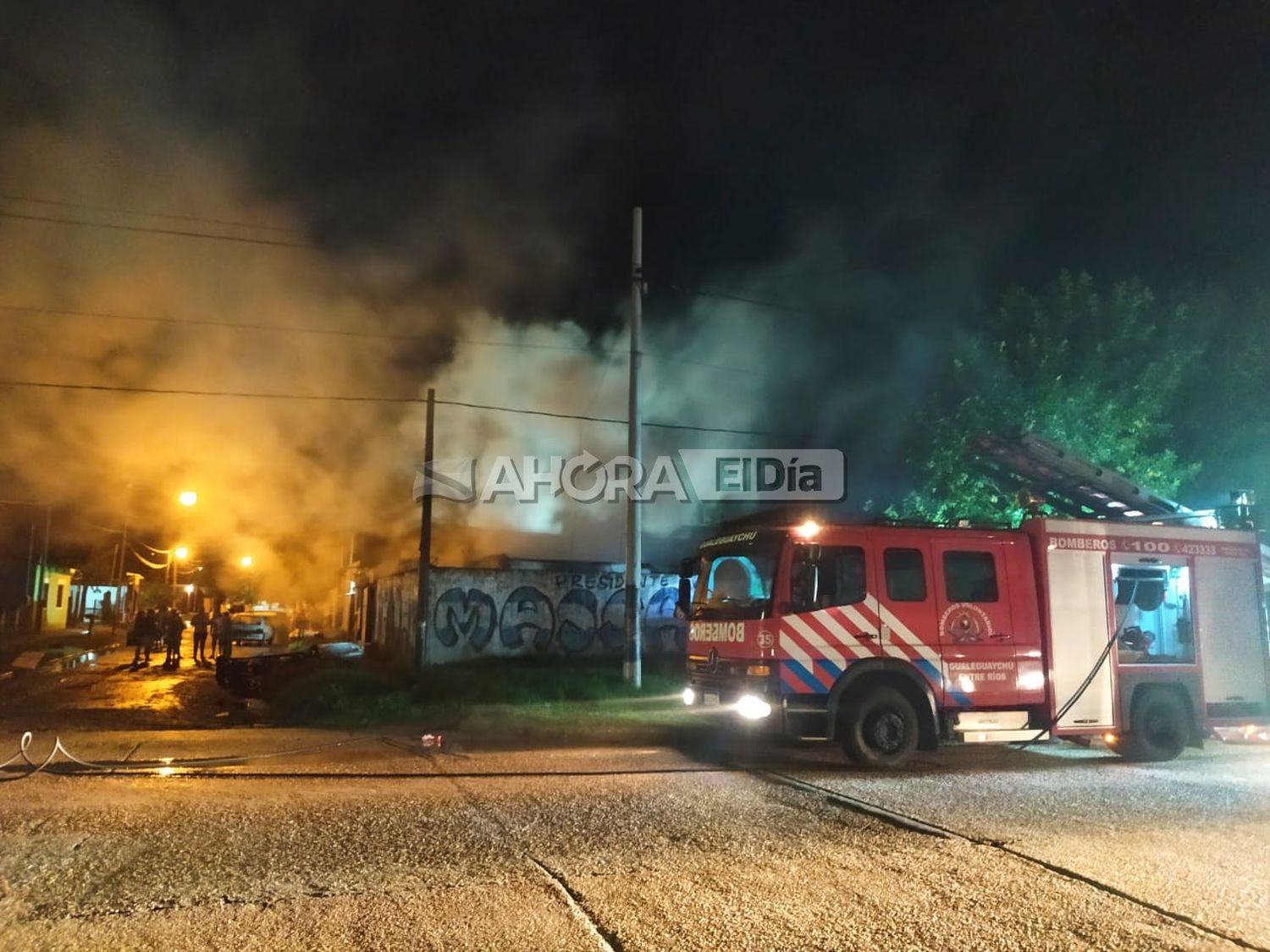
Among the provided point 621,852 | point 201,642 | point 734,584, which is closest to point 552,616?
point 734,584

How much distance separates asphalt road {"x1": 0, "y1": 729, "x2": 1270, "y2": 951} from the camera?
3.86 metres

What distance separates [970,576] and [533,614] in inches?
440

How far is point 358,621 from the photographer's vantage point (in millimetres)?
26906

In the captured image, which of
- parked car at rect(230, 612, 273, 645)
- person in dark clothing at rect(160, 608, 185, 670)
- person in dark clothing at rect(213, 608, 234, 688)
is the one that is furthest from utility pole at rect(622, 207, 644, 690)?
parked car at rect(230, 612, 273, 645)

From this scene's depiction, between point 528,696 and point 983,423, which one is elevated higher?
point 983,423

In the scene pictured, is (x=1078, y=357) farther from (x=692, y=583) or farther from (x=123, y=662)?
(x=123, y=662)

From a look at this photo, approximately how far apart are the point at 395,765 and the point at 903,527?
5095mm

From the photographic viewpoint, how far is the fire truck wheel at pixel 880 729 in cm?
792

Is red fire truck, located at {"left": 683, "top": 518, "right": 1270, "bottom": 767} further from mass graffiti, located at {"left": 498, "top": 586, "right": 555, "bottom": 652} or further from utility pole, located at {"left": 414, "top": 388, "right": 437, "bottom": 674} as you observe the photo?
mass graffiti, located at {"left": 498, "top": 586, "right": 555, "bottom": 652}

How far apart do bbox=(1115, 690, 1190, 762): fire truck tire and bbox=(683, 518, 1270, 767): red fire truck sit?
17mm

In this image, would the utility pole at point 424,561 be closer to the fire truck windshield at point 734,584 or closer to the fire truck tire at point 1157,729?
the fire truck windshield at point 734,584

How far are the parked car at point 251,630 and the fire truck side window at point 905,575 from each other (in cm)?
2210

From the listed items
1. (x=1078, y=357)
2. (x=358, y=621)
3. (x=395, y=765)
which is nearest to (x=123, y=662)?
(x=358, y=621)

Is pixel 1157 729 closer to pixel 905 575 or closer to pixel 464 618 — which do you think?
pixel 905 575
